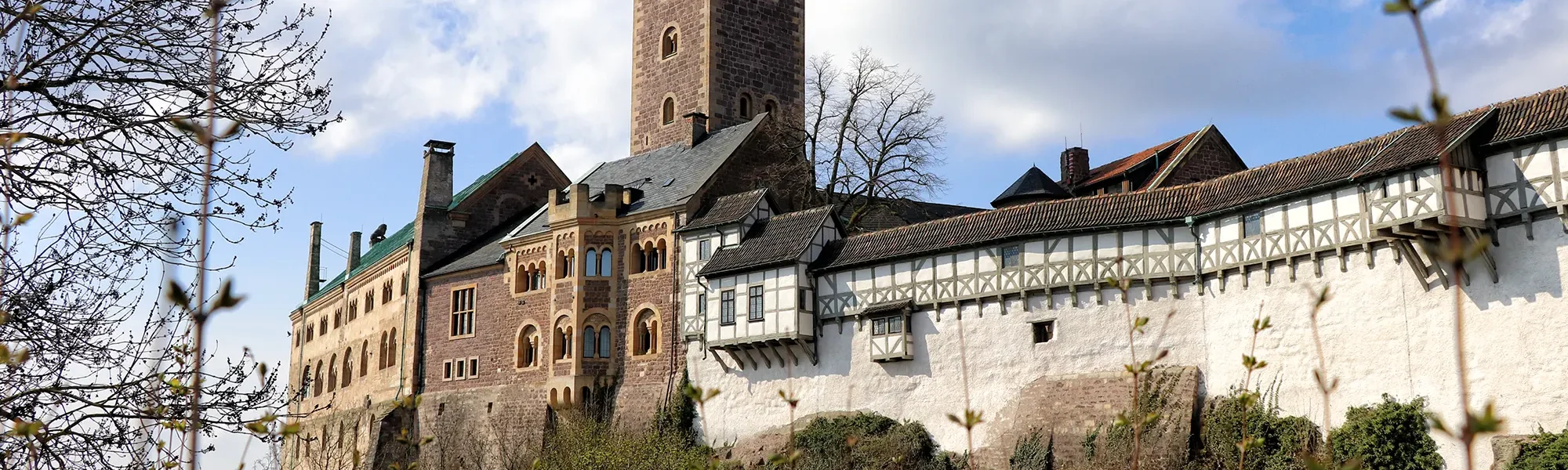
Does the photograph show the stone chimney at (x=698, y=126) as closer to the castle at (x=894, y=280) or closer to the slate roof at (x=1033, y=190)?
the castle at (x=894, y=280)

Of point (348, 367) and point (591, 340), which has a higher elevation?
point (348, 367)

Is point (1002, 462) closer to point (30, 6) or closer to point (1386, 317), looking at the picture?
point (1386, 317)

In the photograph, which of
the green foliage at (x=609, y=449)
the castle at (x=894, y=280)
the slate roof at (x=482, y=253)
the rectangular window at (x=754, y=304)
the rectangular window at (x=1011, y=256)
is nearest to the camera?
the castle at (x=894, y=280)

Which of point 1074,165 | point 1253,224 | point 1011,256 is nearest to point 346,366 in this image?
point 1074,165

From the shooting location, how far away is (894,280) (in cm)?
3472

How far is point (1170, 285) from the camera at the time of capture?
98.4ft

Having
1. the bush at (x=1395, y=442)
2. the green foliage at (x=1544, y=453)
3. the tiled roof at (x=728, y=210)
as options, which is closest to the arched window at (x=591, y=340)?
the tiled roof at (x=728, y=210)

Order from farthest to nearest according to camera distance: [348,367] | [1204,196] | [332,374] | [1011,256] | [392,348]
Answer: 1. [332,374]
2. [348,367]
3. [392,348]
4. [1011,256]
5. [1204,196]

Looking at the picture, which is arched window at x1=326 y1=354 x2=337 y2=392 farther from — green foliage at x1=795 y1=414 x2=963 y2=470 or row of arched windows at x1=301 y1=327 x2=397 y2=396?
green foliage at x1=795 y1=414 x2=963 y2=470

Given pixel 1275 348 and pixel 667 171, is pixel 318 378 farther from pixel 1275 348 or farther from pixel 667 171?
pixel 1275 348

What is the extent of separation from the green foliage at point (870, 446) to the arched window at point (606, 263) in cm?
950

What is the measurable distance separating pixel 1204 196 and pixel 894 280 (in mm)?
7630

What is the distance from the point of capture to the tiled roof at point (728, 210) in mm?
38844

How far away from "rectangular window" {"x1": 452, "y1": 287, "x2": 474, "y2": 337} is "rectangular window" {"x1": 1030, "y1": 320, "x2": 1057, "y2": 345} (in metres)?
19.9
